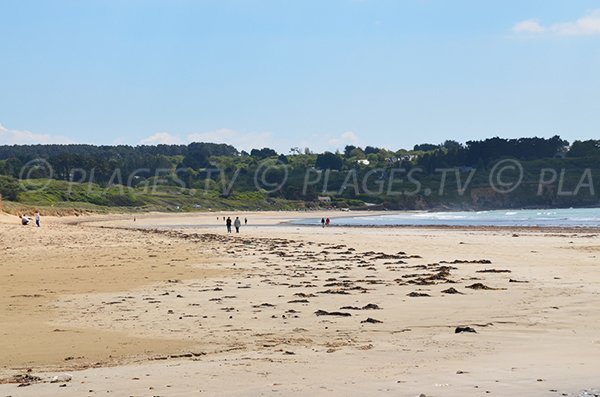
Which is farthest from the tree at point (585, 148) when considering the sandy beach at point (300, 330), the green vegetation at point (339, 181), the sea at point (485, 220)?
the sandy beach at point (300, 330)

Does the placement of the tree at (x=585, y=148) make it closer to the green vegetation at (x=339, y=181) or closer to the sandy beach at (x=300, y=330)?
the green vegetation at (x=339, y=181)

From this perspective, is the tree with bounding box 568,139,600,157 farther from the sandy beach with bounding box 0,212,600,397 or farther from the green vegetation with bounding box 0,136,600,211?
the sandy beach with bounding box 0,212,600,397

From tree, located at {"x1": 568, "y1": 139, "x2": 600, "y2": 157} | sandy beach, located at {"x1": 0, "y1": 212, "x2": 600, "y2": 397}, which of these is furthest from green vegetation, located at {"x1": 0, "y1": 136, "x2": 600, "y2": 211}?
sandy beach, located at {"x1": 0, "y1": 212, "x2": 600, "y2": 397}

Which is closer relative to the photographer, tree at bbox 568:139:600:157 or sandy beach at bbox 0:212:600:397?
sandy beach at bbox 0:212:600:397

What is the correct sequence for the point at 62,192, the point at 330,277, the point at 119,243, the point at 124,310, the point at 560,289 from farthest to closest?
1. the point at 62,192
2. the point at 119,243
3. the point at 330,277
4. the point at 560,289
5. the point at 124,310

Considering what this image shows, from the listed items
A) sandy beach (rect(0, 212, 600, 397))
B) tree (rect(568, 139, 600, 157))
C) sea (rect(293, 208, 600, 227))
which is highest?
tree (rect(568, 139, 600, 157))

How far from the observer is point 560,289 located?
1484cm

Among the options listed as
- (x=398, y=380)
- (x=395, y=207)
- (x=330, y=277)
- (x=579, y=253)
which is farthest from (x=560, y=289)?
(x=395, y=207)

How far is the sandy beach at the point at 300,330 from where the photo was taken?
7316 mm

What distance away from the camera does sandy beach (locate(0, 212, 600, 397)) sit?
288 inches

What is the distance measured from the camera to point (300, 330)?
10.5 meters

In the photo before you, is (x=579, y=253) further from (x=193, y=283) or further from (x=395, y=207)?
(x=395, y=207)

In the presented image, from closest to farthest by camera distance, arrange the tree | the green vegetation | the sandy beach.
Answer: the sandy beach → the green vegetation → the tree

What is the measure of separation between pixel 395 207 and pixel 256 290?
127 meters
